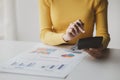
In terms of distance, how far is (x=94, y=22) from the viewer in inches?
56.9

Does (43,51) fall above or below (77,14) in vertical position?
below

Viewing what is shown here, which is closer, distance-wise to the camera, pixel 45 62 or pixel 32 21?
pixel 45 62

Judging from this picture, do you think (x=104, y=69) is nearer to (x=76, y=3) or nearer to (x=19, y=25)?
(x=76, y=3)

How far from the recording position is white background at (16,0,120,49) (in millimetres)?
2297

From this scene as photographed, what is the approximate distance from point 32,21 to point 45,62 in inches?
59.1

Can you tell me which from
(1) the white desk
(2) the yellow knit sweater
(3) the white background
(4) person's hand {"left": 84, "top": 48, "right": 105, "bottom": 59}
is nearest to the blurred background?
(3) the white background

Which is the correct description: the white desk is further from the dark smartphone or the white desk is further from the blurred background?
the blurred background

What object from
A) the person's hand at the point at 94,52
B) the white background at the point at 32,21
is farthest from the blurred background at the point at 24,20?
the person's hand at the point at 94,52

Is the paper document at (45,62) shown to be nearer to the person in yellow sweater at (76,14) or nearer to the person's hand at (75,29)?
the person's hand at (75,29)

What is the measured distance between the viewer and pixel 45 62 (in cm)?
101

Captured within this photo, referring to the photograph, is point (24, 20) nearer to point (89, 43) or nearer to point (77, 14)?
point (77, 14)

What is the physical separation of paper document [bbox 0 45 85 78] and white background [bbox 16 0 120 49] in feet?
4.00

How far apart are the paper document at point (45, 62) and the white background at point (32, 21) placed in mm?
1220

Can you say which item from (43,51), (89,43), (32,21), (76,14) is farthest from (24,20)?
(89,43)
